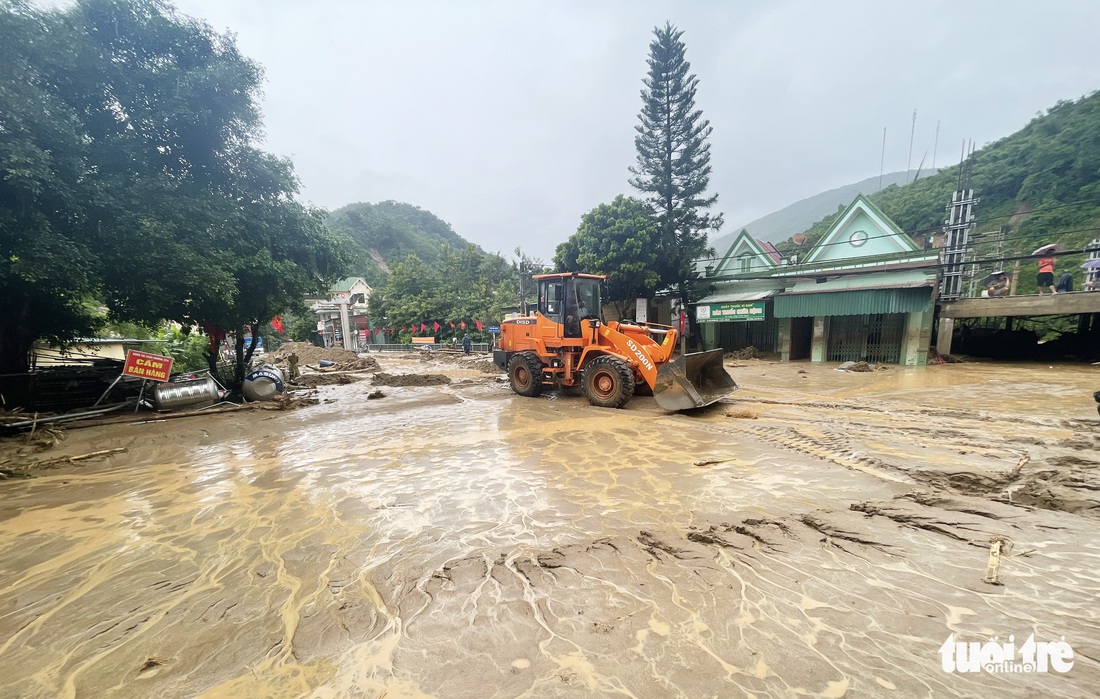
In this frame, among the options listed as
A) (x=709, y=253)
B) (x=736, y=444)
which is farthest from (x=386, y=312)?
(x=736, y=444)

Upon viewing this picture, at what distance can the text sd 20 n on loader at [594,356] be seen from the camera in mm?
7609

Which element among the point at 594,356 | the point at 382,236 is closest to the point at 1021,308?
the point at 594,356

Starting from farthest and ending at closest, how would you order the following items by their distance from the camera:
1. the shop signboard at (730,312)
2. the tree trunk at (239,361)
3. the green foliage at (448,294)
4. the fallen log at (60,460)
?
the green foliage at (448,294), the shop signboard at (730,312), the tree trunk at (239,361), the fallen log at (60,460)

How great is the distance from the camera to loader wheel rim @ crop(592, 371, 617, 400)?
8.34m

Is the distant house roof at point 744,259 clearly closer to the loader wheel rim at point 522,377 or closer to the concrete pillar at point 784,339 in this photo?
the concrete pillar at point 784,339

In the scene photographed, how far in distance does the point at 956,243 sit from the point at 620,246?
37.6 feet

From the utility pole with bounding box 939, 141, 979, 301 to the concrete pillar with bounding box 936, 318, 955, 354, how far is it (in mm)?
833

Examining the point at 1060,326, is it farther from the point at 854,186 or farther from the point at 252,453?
the point at 854,186

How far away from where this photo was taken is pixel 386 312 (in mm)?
33812

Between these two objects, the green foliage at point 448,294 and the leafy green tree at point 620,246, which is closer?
the leafy green tree at point 620,246

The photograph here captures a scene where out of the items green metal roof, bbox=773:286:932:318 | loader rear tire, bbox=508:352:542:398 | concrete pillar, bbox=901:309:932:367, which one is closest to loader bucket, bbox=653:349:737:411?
loader rear tire, bbox=508:352:542:398

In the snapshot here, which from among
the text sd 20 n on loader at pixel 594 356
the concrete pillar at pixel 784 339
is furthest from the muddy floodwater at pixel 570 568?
the concrete pillar at pixel 784 339

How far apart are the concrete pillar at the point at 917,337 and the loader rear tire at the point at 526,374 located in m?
13.1

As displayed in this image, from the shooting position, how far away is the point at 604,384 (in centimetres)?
845
